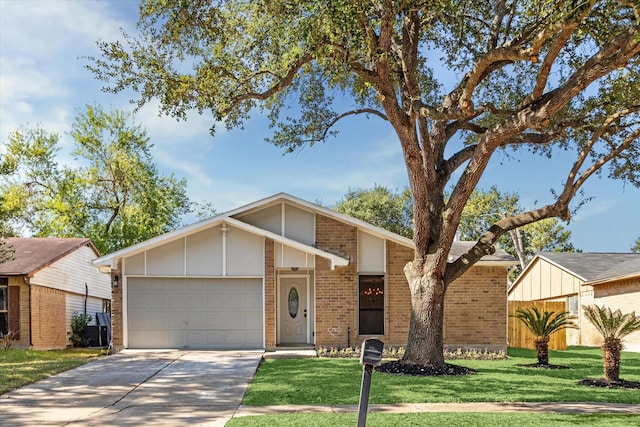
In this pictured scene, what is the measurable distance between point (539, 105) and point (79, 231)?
28.2 meters

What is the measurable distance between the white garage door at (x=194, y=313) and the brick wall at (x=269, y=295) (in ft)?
0.94

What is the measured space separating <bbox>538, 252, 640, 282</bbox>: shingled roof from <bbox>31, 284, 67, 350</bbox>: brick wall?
21.5 metres

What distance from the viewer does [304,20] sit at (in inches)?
412

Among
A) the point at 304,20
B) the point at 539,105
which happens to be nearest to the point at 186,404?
the point at 304,20

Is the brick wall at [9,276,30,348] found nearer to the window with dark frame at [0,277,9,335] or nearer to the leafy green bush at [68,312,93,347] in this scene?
the window with dark frame at [0,277,9,335]

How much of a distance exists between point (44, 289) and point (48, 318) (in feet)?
3.57

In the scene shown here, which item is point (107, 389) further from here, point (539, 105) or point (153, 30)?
point (539, 105)

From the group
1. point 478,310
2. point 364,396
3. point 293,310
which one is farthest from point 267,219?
point 364,396

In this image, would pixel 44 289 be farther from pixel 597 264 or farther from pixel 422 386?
pixel 597 264

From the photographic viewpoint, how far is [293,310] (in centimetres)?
1872

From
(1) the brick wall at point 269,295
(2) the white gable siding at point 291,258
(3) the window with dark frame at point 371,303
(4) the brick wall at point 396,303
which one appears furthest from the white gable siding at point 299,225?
(4) the brick wall at point 396,303

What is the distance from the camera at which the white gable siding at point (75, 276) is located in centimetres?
2133

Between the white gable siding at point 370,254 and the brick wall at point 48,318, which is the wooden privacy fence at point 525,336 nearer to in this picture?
the white gable siding at point 370,254

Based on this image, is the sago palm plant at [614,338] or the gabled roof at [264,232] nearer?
the sago palm plant at [614,338]
